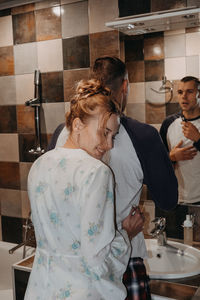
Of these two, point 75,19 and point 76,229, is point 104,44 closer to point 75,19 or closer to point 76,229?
point 75,19

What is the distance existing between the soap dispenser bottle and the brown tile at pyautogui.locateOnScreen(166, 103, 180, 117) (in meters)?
0.54

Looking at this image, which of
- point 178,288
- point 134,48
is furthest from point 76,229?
point 134,48

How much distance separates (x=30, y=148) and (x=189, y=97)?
110 centimetres

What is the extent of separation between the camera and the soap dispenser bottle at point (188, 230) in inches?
68.9

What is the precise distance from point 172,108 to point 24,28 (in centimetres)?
111

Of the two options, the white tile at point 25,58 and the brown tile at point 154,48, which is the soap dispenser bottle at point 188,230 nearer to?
the brown tile at point 154,48

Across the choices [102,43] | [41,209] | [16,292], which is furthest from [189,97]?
[16,292]

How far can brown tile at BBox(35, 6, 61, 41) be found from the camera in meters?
2.09

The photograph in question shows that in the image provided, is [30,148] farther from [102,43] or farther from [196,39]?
[196,39]

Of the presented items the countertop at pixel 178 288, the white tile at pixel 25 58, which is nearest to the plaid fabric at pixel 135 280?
the countertop at pixel 178 288

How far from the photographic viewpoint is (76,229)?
3.23 ft

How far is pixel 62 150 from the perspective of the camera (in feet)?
3.41

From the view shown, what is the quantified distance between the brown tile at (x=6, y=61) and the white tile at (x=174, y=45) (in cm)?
106

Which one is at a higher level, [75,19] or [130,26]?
[75,19]
